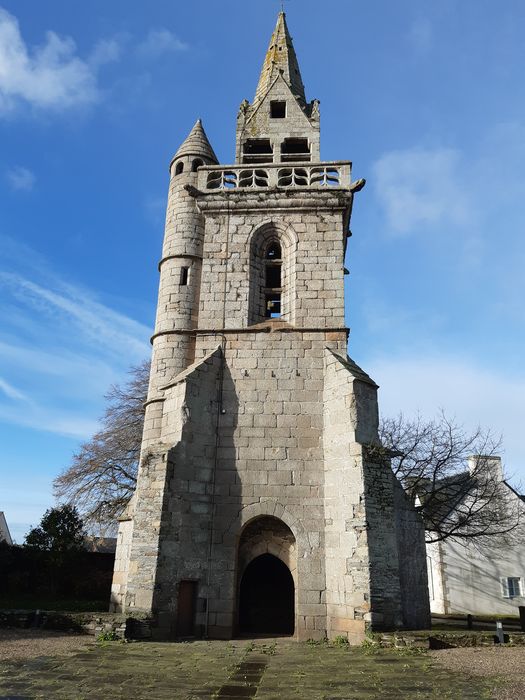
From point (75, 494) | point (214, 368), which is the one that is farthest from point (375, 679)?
point (75, 494)

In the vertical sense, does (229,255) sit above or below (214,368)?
above

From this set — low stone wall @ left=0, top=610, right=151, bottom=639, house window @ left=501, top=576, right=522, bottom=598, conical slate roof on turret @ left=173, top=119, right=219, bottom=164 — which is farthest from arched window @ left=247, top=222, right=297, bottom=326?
house window @ left=501, top=576, right=522, bottom=598

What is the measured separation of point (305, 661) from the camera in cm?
820

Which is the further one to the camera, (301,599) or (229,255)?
(229,255)

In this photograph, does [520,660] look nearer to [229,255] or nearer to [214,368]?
[214,368]

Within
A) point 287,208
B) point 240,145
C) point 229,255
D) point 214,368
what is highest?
point 240,145

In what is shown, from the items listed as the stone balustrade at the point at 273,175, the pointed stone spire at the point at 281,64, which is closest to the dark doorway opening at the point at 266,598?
the stone balustrade at the point at 273,175

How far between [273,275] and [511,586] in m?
17.5

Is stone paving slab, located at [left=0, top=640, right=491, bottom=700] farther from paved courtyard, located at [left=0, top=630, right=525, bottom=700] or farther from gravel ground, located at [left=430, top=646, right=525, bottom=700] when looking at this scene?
gravel ground, located at [left=430, top=646, right=525, bottom=700]

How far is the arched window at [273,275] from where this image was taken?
1495 centimetres

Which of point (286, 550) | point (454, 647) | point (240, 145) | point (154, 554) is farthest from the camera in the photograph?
point (240, 145)

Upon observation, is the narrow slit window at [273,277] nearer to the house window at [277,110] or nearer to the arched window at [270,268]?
the arched window at [270,268]

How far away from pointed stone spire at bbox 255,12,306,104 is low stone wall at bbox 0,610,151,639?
1593 cm

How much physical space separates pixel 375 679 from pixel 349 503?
4.31 meters
